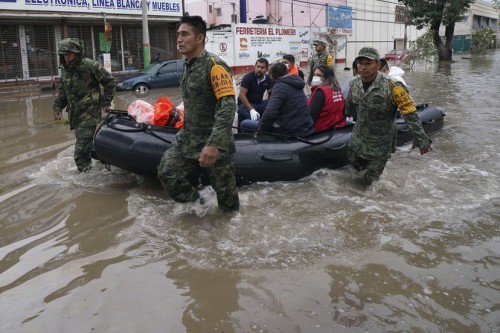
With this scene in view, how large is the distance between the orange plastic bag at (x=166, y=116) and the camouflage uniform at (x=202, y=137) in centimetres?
130

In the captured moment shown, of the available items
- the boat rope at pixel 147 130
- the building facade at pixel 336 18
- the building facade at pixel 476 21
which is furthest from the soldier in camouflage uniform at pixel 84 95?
the building facade at pixel 476 21

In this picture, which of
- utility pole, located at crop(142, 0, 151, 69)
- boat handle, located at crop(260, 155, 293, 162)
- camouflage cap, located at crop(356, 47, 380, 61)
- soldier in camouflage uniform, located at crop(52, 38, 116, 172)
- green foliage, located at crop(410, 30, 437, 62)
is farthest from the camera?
green foliage, located at crop(410, 30, 437, 62)

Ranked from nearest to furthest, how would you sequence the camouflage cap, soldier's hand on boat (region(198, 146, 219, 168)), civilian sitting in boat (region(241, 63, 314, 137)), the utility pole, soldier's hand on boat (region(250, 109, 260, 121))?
soldier's hand on boat (region(198, 146, 219, 168))
the camouflage cap
civilian sitting in boat (region(241, 63, 314, 137))
soldier's hand on boat (region(250, 109, 260, 121))
the utility pole

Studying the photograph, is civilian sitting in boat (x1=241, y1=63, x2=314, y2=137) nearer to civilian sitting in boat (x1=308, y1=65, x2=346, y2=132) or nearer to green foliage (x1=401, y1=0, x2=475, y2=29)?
civilian sitting in boat (x1=308, y1=65, x2=346, y2=132)

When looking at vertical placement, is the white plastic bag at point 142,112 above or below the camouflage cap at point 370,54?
below

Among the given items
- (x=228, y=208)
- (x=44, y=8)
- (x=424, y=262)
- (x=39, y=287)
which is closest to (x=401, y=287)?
(x=424, y=262)

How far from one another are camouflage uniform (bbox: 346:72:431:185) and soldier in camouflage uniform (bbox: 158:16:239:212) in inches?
61.6

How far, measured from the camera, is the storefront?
1761cm

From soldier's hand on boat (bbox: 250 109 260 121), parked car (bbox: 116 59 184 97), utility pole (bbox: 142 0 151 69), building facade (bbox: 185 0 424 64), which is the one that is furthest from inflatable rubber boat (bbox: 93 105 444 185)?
building facade (bbox: 185 0 424 64)

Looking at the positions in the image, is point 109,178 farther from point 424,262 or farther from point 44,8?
point 44,8

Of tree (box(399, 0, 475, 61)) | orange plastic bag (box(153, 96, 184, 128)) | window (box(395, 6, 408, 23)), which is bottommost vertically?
orange plastic bag (box(153, 96, 184, 128))

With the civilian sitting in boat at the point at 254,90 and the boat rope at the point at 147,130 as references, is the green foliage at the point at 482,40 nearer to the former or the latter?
the civilian sitting in boat at the point at 254,90

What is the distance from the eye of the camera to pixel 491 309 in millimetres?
2771

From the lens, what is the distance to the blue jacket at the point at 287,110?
512cm
